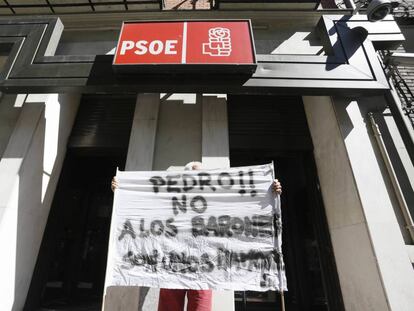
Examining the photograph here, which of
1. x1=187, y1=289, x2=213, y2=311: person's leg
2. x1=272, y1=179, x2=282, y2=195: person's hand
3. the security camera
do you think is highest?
the security camera

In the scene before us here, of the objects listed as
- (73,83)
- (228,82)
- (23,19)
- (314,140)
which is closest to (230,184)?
(228,82)

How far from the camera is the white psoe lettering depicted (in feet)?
15.7

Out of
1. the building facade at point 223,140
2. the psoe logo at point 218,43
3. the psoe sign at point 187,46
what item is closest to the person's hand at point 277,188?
the building facade at point 223,140

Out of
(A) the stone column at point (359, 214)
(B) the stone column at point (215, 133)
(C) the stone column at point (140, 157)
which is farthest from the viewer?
(B) the stone column at point (215, 133)

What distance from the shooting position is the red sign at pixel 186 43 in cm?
467

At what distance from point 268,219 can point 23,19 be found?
260 inches

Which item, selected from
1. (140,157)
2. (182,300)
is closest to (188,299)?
(182,300)

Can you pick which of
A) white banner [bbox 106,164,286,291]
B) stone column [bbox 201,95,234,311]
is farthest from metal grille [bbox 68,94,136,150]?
white banner [bbox 106,164,286,291]

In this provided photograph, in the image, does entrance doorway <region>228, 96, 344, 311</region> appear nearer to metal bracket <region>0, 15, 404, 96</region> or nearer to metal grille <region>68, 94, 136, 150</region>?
metal bracket <region>0, 15, 404, 96</region>

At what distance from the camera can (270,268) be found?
3709 millimetres

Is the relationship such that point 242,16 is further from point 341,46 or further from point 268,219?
point 268,219

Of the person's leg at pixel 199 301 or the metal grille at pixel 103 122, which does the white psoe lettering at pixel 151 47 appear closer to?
the metal grille at pixel 103 122

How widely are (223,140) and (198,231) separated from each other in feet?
7.22

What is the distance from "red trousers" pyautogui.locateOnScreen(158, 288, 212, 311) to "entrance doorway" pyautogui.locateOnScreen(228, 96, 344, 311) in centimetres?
235
